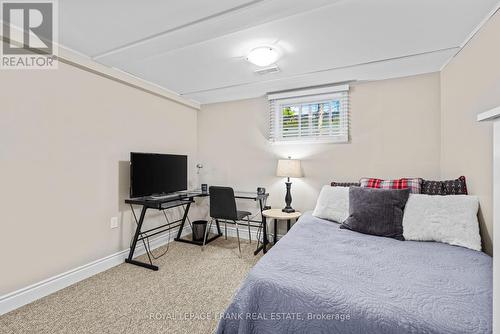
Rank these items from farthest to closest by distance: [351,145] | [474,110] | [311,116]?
1. [311,116]
2. [351,145]
3. [474,110]

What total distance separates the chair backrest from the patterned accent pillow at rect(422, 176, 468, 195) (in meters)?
2.18

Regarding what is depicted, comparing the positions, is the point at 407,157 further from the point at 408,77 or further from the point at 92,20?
the point at 92,20

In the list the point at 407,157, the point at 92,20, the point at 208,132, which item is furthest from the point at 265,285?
the point at 208,132

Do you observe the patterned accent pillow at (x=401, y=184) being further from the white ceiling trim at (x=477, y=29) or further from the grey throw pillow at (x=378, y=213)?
the white ceiling trim at (x=477, y=29)

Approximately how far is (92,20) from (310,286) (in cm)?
238

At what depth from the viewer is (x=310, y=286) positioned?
47.4 inches

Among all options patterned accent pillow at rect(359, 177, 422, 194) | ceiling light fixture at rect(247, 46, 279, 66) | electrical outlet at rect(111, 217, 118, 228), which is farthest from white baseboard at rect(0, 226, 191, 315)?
patterned accent pillow at rect(359, 177, 422, 194)

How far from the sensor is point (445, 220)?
1921 mm

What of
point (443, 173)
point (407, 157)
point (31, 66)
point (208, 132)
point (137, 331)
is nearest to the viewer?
point (137, 331)

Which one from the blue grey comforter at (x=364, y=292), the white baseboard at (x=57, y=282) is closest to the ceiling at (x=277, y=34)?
the blue grey comforter at (x=364, y=292)

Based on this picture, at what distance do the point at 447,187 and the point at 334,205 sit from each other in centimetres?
105

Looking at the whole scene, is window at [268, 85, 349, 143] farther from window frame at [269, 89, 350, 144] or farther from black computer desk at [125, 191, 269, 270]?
black computer desk at [125, 191, 269, 270]

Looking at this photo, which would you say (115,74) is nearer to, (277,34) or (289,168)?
(277,34)

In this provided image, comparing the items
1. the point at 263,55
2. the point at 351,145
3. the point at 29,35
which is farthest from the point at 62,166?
the point at 351,145
